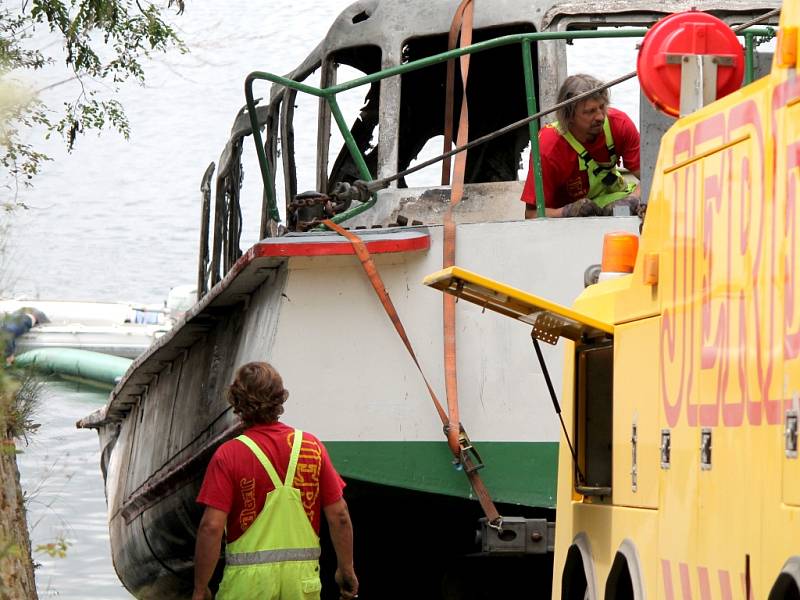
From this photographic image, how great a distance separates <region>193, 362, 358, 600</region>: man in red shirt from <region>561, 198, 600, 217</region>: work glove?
2346mm

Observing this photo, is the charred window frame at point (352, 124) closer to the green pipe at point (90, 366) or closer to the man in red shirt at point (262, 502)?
the man in red shirt at point (262, 502)

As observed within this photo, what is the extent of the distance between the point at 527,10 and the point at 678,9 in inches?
35.4

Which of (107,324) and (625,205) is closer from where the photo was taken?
(625,205)

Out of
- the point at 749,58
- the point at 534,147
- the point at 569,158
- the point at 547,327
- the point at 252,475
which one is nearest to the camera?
the point at 547,327

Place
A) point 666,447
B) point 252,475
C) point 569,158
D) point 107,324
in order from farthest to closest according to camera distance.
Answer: point 107,324
point 569,158
point 252,475
point 666,447

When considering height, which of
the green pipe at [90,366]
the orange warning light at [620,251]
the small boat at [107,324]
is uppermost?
the small boat at [107,324]

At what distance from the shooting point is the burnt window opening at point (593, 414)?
18.8 ft

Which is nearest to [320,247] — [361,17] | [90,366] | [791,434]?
[361,17]

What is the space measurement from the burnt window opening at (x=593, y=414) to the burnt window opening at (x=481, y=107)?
508 cm

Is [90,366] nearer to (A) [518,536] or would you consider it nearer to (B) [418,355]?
(B) [418,355]

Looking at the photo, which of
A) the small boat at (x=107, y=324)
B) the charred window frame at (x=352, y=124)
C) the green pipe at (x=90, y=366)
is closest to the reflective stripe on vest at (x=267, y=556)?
the charred window frame at (x=352, y=124)

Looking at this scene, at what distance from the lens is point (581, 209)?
806cm

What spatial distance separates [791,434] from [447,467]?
4430 mm

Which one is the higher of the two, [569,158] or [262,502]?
[569,158]
